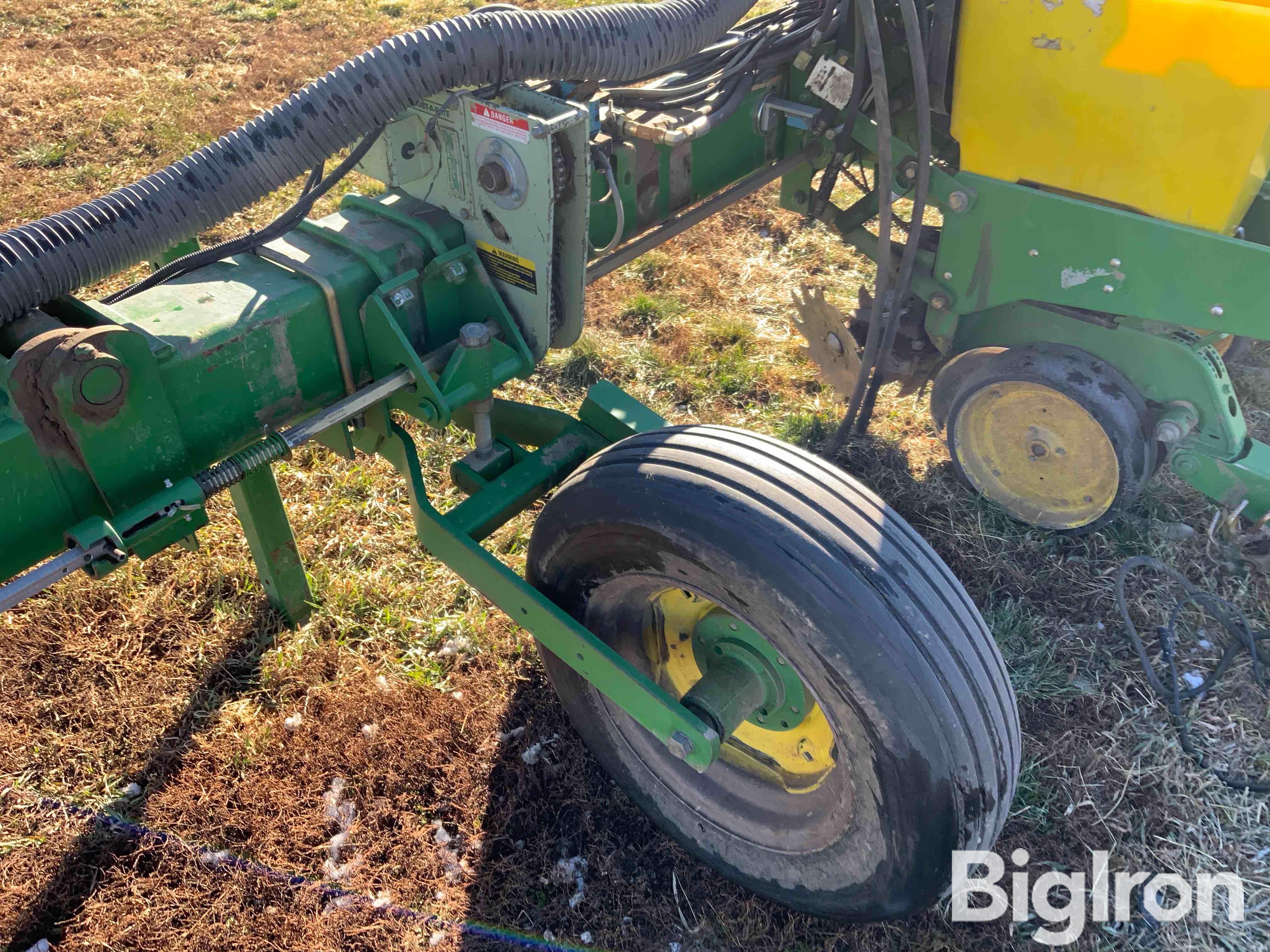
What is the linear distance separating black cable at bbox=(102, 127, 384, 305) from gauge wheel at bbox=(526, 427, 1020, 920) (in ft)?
3.15

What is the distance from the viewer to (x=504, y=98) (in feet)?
7.25

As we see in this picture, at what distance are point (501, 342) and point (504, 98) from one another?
589mm

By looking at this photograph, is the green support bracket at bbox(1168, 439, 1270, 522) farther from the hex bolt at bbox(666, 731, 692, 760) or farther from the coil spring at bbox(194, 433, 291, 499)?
the coil spring at bbox(194, 433, 291, 499)

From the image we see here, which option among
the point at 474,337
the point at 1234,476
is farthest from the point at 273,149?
A: the point at 1234,476

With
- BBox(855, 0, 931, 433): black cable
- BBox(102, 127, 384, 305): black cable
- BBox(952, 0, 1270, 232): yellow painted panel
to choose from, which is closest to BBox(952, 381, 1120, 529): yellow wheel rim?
BBox(855, 0, 931, 433): black cable

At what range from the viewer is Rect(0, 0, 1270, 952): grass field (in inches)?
96.4

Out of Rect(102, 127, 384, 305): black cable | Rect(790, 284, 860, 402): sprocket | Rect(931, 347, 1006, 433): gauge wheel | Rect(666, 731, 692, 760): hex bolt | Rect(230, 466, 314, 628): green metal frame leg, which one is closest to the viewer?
Rect(666, 731, 692, 760): hex bolt

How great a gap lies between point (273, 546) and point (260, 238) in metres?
1.04

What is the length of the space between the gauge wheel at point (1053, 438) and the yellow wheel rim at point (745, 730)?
1567 millimetres

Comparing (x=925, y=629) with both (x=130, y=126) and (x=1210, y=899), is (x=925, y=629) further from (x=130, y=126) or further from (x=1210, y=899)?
(x=130, y=126)

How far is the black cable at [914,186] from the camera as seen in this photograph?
8.46 feet

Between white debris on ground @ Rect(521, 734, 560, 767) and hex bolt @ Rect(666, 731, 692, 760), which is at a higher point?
hex bolt @ Rect(666, 731, 692, 760)

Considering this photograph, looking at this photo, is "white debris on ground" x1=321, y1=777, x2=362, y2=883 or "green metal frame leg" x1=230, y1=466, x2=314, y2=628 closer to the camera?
"white debris on ground" x1=321, y1=777, x2=362, y2=883

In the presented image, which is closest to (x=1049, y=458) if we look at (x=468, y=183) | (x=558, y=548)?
(x=558, y=548)
